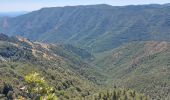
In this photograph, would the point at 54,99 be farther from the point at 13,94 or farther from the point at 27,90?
the point at 13,94

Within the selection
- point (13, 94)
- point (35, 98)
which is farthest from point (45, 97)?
point (13, 94)

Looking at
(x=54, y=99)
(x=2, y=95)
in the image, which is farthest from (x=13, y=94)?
(x=54, y=99)

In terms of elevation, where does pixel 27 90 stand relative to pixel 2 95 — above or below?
above

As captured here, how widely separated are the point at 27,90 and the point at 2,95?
556 feet

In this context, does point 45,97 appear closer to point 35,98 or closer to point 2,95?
point 35,98

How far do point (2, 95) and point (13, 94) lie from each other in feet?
18.8

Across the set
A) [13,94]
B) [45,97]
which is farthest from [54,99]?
[13,94]

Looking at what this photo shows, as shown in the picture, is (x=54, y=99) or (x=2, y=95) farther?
(x=2, y=95)

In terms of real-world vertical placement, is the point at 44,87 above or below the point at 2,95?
above

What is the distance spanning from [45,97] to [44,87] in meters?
1.00

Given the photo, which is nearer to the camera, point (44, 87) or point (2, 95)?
point (44, 87)

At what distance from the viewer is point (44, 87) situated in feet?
107

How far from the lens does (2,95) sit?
19600cm

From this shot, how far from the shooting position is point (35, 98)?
31984 mm
